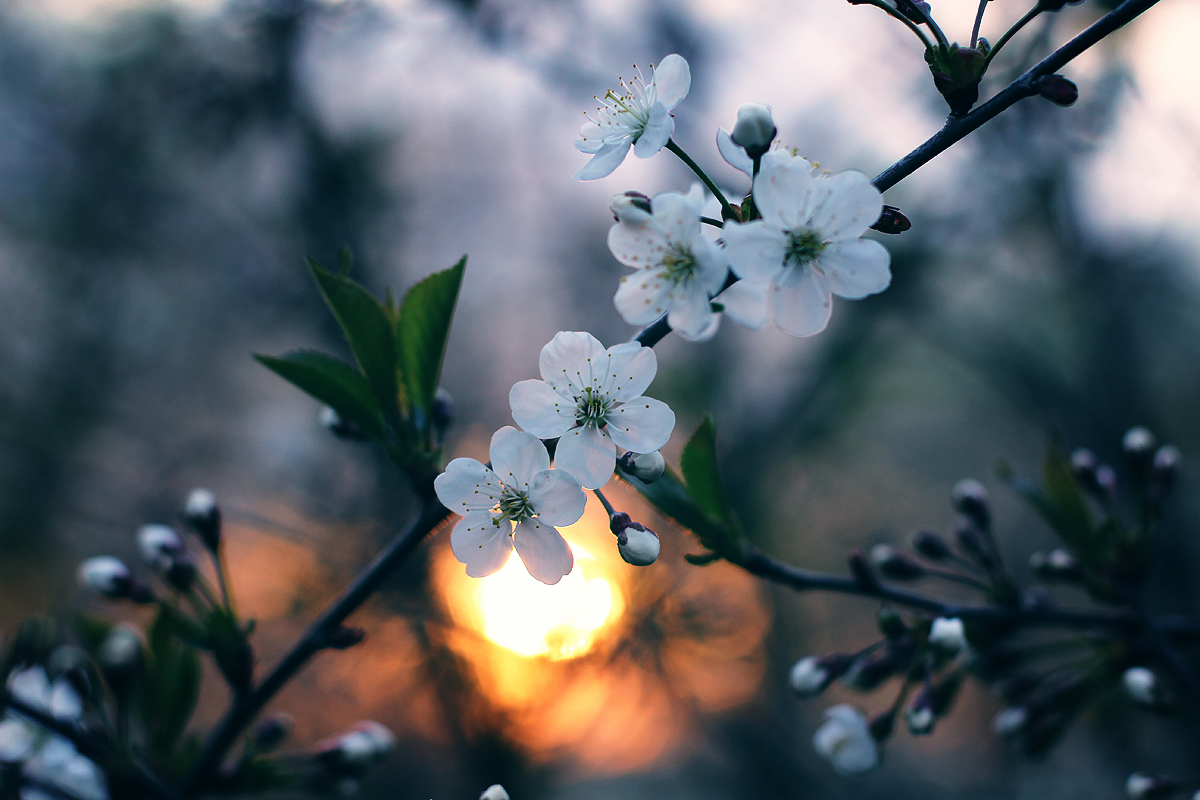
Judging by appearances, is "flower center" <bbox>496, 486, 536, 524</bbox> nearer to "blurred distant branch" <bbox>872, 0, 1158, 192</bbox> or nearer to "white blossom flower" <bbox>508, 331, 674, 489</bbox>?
"white blossom flower" <bbox>508, 331, 674, 489</bbox>

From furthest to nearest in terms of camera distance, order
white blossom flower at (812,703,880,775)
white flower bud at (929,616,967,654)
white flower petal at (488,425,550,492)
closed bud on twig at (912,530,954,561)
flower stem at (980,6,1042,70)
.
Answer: closed bud on twig at (912,530,954,561), white blossom flower at (812,703,880,775), white flower bud at (929,616,967,654), white flower petal at (488,425,550,492), flower stem at (980,6,1042,70)

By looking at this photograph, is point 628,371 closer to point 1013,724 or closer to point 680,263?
point 680,263

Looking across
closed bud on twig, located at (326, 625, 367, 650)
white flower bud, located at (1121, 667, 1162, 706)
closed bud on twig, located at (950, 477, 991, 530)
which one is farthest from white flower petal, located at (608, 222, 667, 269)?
white flower bud, located at (1121, 667, 1162, 706)

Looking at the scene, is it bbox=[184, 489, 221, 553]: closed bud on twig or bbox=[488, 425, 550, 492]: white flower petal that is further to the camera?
bbox=[184, 489, 221, 553]: closed bud on twig

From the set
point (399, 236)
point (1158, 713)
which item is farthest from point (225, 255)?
point (1158, 713)

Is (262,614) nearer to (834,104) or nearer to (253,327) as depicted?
(253,327)

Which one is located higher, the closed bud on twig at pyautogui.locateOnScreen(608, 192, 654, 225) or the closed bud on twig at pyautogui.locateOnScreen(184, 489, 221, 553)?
the closed bud on twig at pyautogui.locateOnScreen(608, 192, 654, 225)

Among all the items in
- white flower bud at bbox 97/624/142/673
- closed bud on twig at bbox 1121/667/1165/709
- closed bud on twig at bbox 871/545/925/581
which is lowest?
white flower bud at bbox 97/624/142/673
